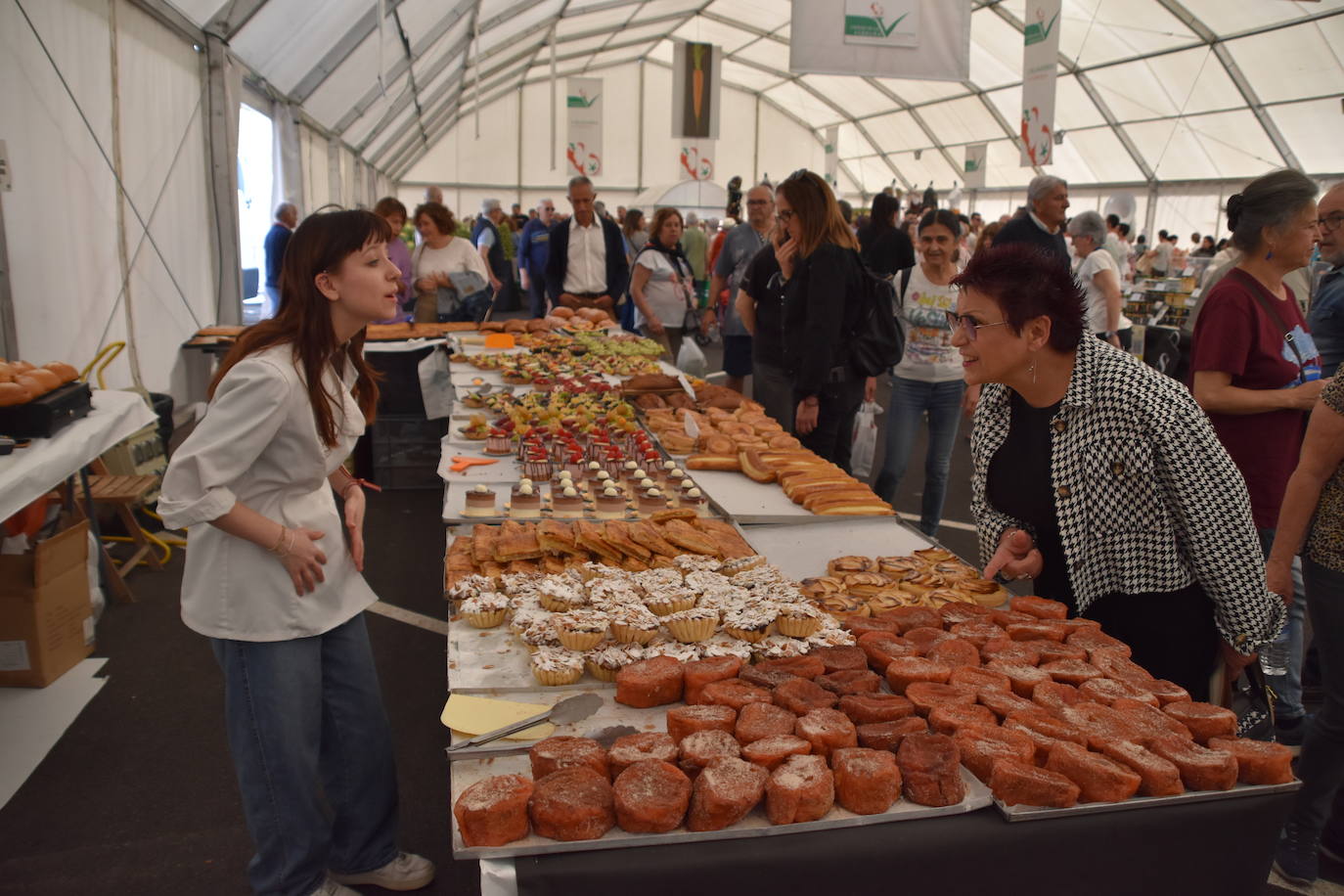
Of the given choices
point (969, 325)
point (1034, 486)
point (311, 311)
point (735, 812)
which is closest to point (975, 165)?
point (1034, 486)

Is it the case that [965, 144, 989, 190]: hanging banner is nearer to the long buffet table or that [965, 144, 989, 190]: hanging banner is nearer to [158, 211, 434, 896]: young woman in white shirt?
[158, 211, 434, 896]: young woman in white shirt

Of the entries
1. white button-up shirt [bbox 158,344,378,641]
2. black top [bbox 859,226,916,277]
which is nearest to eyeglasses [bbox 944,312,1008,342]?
white button-up shirt [bbox 158,344,378,641]

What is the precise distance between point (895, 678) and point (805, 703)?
0.25 m

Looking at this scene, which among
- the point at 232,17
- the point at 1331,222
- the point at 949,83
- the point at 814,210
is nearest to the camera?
the point at 1331,222

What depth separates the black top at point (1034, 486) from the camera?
2502 millimetres

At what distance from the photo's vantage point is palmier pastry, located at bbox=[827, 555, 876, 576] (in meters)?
2.69

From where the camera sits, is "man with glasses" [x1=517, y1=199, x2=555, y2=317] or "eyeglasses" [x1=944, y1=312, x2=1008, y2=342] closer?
"eyeglasses" [x1=944, y1=312, x2=1008, y2=342]

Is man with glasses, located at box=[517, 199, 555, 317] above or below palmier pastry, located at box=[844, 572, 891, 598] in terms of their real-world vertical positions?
above

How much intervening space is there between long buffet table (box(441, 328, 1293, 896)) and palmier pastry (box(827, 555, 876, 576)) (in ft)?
3.28

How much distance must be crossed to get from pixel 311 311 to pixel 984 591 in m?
1.87

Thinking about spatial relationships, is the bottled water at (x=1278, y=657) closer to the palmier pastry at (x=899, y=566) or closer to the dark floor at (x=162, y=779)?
the dark floor at (x=162, y=779)

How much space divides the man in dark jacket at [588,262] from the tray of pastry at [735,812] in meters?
6.95

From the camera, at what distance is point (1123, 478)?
7.57 feet

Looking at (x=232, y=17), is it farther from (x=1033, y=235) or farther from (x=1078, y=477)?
(x=1078, y=477)
